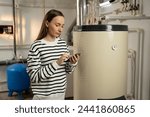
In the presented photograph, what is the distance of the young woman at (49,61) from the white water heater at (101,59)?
0.56 feet

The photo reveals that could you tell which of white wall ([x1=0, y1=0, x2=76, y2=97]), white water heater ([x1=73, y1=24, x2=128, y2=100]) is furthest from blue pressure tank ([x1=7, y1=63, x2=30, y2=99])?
white water heater ([x1=73, y1=24, x2=128, y2=100])

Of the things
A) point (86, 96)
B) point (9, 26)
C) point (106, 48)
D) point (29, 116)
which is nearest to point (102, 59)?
point (106, 48)

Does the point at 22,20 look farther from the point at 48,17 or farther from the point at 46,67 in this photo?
the point at 46,67

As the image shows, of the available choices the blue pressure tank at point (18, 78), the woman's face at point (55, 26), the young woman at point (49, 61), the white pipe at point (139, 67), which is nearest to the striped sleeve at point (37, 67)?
the young woman at point (49, 61)

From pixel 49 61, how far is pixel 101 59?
1.10 ft

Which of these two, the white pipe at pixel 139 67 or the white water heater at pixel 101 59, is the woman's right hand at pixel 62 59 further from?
the white pipe at pixel 139 67

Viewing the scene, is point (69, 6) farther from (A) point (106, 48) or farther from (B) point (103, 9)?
(A) point (106, 48)

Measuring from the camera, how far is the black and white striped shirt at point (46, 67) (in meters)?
0.98

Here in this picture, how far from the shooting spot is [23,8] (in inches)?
131

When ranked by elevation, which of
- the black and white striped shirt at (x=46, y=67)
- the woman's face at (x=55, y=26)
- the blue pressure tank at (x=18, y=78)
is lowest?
the blue pressure tank at (x=18, y=78)

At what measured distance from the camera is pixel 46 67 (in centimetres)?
99

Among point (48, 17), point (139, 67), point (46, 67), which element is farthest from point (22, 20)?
point (46, 67)

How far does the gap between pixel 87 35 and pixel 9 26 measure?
231 centimetres

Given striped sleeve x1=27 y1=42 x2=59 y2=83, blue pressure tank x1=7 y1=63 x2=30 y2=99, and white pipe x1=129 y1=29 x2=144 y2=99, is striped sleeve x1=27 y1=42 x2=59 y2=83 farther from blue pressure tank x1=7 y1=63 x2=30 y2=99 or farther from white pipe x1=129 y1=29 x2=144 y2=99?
blue pressure tank x1=7 y1=63 x2=30 y2=99
